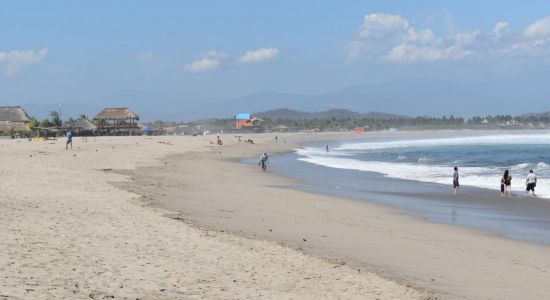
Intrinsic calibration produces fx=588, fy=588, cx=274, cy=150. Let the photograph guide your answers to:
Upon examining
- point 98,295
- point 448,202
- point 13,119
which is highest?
point 13,119

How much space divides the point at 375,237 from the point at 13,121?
78291 mm

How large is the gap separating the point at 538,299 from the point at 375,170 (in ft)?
84.4

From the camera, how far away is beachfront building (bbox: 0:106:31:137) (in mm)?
77344

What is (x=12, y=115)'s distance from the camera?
81.7 meters

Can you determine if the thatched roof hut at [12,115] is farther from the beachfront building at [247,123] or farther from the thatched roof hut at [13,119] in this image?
the beachfront building at [247,123]

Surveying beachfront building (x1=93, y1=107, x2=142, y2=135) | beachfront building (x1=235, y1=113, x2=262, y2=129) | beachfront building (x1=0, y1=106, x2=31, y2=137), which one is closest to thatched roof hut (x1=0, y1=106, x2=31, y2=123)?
beachfront building (x1=0, y1=106, x2=31, y2=137)

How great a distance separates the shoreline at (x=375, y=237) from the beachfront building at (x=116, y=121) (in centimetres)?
8116

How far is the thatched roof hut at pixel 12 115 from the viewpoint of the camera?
8100 centimetres


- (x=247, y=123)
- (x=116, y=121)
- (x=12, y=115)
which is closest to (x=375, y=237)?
(x=12, y=115)

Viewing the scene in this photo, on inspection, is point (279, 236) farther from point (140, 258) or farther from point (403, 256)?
point (140, 258)

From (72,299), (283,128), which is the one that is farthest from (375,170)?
(283,128)

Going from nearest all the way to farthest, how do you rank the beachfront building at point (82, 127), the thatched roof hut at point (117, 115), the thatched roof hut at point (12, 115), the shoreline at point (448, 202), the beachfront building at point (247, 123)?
1. the shoreline at point (448, 202)
2. the thatched roof hut at point (12, 115)
3. the beachfront building at point (82, 127)
4. the thatched roof hut at point (117, 115)
5. the beachfront building at point (247, 123)

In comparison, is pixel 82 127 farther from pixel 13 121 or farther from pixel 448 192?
pixel 448 192

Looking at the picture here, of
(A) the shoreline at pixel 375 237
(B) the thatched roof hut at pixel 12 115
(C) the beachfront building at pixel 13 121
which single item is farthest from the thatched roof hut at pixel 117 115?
(A) the shoreline at pixel 375 237
